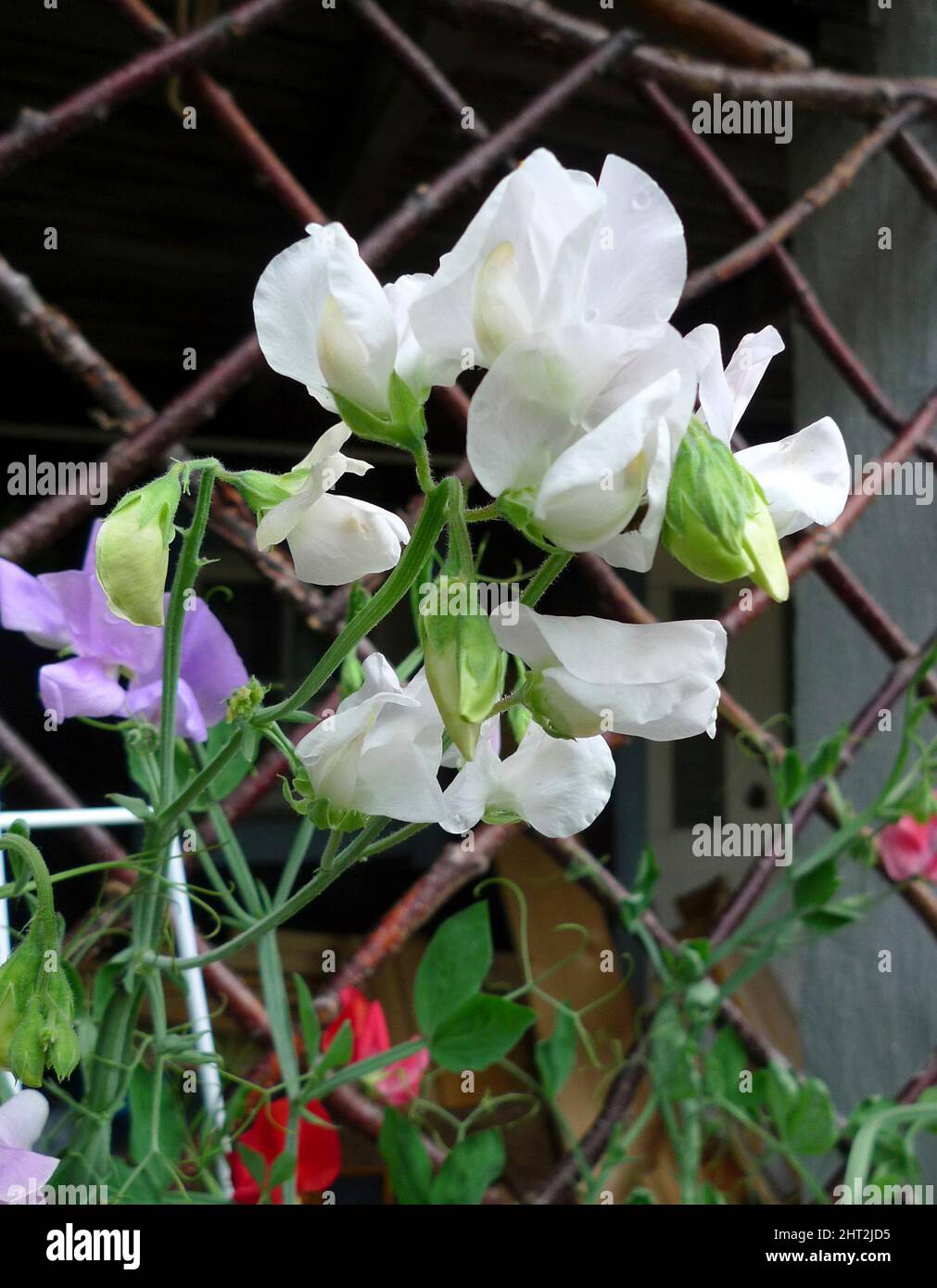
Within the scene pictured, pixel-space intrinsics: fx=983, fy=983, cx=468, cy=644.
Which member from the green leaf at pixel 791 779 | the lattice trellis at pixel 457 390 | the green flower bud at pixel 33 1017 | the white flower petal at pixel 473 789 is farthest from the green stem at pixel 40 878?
the green leaf at pixel 791 779

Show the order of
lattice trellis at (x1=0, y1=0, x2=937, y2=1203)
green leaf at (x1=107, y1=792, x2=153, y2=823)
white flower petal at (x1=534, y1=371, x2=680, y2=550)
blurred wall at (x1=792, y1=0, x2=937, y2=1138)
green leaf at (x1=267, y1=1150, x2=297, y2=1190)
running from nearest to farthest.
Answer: white flower petal at (x1=534, y1=371, x2=680, y2=550), green leaf at (x1=107, y1=792, x2=153, y2=823), green leaf at (x1=267, y1=1150, x2=297, y2=1190), lattice trellis at (x1=0, y1=0, x2=937, y2=1203), blurred wall at (x1=792, y1=0, x2=937, y2=1138)

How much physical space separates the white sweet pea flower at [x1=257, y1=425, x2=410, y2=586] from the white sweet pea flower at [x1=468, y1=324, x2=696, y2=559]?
0.04 meters

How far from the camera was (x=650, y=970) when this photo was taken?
74.5 inches

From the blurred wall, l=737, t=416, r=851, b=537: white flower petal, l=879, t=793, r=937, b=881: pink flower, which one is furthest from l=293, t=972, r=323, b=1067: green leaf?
the blurred wall

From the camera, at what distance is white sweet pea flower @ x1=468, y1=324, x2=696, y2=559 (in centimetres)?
18

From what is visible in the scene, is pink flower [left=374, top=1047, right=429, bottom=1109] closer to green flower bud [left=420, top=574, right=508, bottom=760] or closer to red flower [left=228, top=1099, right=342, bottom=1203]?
red flower [left=228, top=1099, right=342, bottom=1203]

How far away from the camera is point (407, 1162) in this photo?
51 cm

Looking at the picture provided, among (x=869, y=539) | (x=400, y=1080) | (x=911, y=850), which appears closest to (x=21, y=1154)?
(x=400, y=1080)

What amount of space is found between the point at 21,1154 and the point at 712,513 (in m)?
0.25

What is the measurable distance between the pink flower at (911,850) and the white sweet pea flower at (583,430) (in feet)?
2.43
